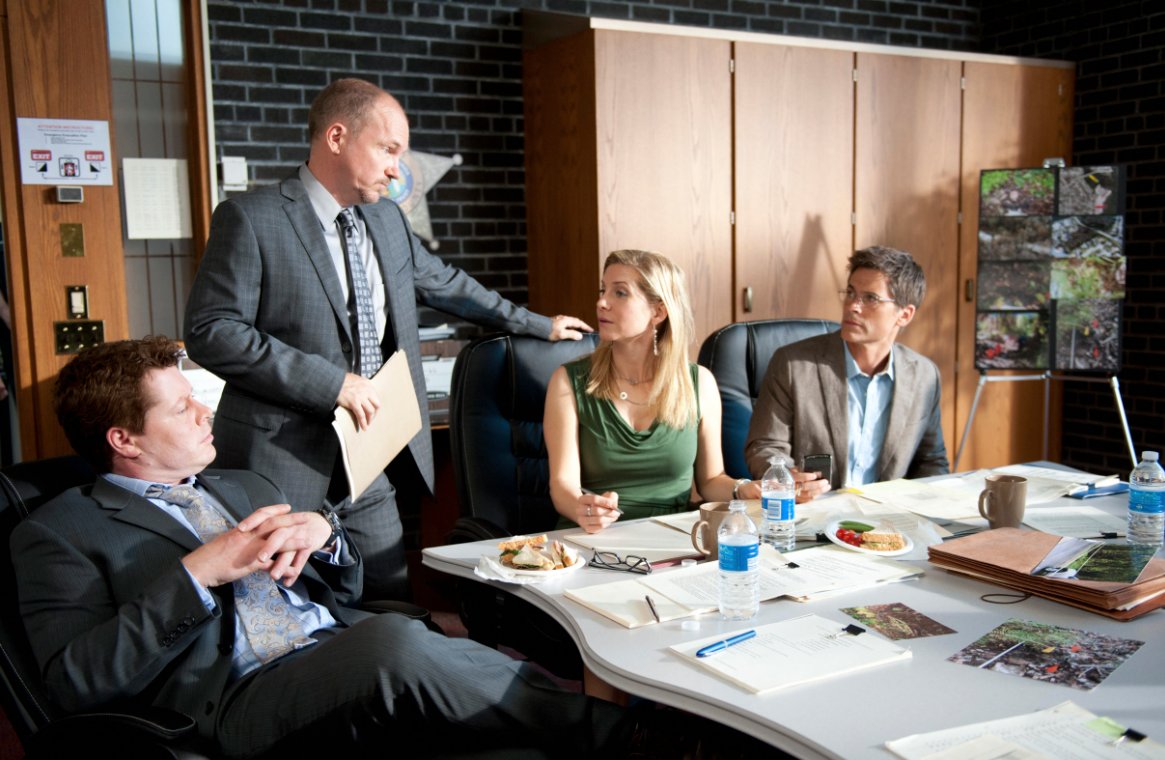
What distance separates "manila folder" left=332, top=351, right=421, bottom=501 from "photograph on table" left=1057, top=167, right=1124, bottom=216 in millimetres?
3475

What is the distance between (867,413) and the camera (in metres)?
2.88

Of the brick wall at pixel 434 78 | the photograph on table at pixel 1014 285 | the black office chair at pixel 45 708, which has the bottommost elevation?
the black office chair at pixel 45 708

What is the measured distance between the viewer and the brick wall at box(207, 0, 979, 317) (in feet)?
14.0

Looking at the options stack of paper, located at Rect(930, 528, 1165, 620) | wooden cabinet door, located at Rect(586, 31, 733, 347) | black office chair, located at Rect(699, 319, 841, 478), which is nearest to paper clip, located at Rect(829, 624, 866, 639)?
stack of paper, located at Rect(930, 528, 1165, 620)

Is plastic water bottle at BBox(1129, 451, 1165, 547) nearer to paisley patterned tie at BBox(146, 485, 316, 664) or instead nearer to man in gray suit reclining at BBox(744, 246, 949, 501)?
man in gray suit reclining at BBox(744, 246, 949, 501)

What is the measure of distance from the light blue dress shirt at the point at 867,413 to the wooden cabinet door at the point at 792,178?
6.00 ft

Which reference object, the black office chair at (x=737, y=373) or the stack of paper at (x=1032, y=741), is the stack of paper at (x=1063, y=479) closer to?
the black office chair at (x=737, y=373)

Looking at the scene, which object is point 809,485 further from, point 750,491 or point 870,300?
point 870,300

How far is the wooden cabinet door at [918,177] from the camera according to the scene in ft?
16.1

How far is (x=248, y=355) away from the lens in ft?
7.95

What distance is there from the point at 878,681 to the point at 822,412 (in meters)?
1.43

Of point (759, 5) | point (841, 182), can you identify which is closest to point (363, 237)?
point (841, 182)

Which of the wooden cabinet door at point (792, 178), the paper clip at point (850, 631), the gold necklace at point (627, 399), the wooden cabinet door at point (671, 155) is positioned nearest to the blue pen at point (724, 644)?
the paper clip at point (850, 631)

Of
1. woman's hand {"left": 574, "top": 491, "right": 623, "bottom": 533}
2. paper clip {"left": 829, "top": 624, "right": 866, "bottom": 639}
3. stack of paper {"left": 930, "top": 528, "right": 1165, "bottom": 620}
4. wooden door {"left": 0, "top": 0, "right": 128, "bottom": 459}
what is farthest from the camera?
wooden door {"left": 0, "top": 0, "right": 128, "bottom": 459}
